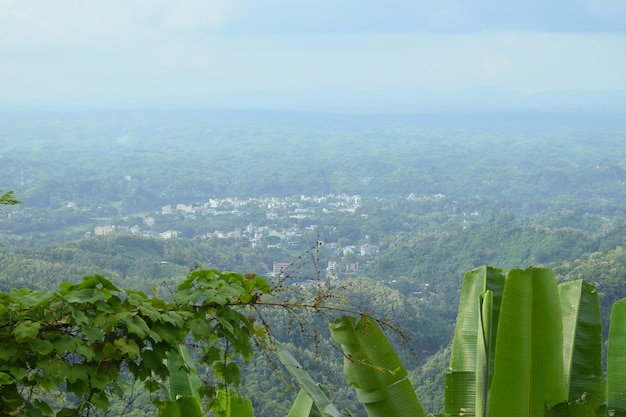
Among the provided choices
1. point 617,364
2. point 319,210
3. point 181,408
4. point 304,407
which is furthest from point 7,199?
point 319,210

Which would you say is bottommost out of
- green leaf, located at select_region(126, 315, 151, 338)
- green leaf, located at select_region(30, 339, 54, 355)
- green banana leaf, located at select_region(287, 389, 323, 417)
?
green banana leaf, located at select_region(287, 389, 323, 417)

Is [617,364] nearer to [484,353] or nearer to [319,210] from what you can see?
[484,353]

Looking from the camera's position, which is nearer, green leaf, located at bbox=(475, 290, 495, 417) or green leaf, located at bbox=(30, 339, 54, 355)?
green leaf, located at bbox=(30, 339, 54, 355)

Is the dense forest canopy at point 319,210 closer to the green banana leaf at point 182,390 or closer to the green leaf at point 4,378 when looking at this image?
the green banana leaf at point 182,390

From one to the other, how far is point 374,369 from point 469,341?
11.1 inches

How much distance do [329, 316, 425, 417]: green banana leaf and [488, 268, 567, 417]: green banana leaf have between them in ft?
1.14

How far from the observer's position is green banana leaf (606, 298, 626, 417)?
193 centimetres

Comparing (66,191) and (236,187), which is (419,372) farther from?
(236,187)

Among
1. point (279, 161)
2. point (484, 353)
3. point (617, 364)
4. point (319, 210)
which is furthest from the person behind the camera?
point (279, 161)

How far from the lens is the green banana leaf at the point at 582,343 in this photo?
1.95 metres

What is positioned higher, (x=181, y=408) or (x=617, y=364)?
(x=617, y=364)

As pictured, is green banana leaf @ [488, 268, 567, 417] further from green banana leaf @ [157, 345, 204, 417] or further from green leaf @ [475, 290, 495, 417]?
green banana leaf @ [157, 345, 204, 417]

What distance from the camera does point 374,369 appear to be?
202cm

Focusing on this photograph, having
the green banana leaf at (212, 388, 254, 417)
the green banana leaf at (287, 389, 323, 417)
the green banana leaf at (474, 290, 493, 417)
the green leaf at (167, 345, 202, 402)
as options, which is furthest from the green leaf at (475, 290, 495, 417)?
the green leaf at (167, 345, 202, 402)
